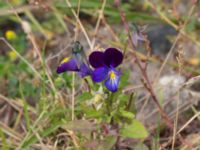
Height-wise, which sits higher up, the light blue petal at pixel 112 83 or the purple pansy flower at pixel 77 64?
the purple pansy flower at pixel 77 64

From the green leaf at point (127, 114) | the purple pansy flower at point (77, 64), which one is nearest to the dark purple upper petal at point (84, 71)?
the purple pansy flower at point (77, 64)

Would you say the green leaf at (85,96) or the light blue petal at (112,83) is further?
the green leaf at (85,96)

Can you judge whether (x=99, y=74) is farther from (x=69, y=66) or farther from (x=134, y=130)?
(x=134, y=130)

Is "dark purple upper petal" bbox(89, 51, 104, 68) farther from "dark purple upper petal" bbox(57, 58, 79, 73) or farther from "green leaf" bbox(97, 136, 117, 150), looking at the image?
"green leaf" bbox(97, 136, 117, 150)

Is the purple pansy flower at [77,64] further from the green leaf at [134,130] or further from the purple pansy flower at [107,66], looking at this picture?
the green leaf at [134,130]

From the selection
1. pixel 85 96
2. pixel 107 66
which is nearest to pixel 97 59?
pixel 107 66

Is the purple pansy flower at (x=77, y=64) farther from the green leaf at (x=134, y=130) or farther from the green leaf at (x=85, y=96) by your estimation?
the green leaf at (x=134, y=130)

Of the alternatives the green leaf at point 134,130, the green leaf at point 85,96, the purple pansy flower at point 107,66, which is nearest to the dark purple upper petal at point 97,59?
the purple pansy flower at point 107,66

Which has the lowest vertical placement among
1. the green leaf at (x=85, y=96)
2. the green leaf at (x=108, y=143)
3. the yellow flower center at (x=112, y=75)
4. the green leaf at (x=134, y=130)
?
the green leaf at (x=108, y=143)
